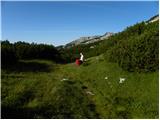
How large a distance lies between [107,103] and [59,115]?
12.3 feet

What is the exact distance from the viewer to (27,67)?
3195cm

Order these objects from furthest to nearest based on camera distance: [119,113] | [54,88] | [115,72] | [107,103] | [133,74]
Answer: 1. [115,72]
2. [133,74]
3. [54,88]
4. [107,103]
5. [119,113]

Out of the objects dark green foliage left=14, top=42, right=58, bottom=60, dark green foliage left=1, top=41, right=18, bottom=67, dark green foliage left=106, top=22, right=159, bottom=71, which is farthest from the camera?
dark green foliage left=14, top=42, right=58, bottom=60

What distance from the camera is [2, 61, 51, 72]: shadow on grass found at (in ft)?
96.1

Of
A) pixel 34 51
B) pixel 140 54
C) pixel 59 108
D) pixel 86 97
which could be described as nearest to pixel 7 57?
pixel 34 51

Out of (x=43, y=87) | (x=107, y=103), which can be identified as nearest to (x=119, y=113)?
(x=107, y=103)

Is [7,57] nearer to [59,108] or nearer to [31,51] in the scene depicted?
[31,51]

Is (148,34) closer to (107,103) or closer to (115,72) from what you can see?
(115,72)

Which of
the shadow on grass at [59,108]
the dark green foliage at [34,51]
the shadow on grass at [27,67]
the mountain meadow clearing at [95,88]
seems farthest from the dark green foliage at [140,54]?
the dark green foliage at [34,51]

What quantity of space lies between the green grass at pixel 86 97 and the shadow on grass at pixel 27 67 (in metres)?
5.76

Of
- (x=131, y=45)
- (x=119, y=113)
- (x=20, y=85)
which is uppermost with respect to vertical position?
(x=131, y=45)

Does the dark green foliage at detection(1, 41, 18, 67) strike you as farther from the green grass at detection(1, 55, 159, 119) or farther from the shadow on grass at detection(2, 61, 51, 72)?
the green grass at detection(1, 55, 159, 119)

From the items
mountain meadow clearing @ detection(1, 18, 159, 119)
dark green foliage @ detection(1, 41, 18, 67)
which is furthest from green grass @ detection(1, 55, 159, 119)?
dark green foliage @ detection(1, 41, 18, 67)

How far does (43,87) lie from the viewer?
68.3 ft
